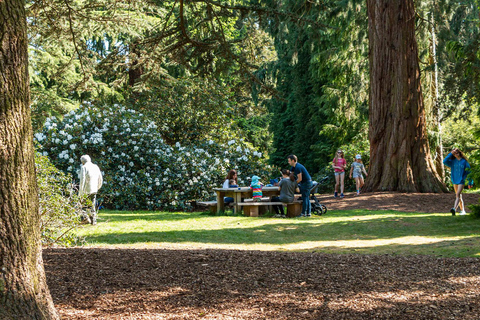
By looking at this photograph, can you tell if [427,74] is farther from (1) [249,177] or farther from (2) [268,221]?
(2) [268,221]

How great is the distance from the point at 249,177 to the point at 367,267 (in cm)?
1247

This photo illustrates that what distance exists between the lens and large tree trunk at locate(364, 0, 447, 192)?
17.0 meters

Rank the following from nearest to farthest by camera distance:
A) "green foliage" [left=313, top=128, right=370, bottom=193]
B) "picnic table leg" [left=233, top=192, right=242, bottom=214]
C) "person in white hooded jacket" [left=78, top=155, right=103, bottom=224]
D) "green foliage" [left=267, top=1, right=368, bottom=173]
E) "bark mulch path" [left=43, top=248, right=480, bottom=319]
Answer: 1. "bark mulch path" [left=43, top=248, right=480, bottom=319]
2. "person in white hooded jacket" [left=78, top=155, right=103, bottom=224]
3. "picnic table leg" [left=233, top=192, right=242, bottom=214]
4. "green foliage" [left=267, top=1, right=368, bottom=173]
5. "green foliage" [left=313, top=128, right=370, bottom=193]


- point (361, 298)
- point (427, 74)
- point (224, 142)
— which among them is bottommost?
point (361, 298)

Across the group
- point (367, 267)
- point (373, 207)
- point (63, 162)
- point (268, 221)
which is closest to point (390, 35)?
point (373, 207)

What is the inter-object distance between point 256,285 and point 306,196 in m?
7.84

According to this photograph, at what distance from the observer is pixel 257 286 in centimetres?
520

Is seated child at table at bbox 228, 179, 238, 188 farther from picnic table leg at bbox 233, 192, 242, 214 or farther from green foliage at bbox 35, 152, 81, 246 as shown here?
green foliage at bbox 35, 152, 81, 246

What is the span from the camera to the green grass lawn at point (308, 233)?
8.59 meters

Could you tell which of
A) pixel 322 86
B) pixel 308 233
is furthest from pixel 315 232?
pixel 322 86

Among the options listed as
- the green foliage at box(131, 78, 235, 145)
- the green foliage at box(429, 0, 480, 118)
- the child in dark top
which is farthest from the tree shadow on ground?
the green foliage at box(131, 78, 235, 145)

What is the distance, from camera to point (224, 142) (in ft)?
67.7

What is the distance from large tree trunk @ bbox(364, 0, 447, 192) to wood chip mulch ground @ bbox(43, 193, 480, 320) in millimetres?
10579

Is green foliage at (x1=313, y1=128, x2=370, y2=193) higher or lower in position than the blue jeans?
higher
